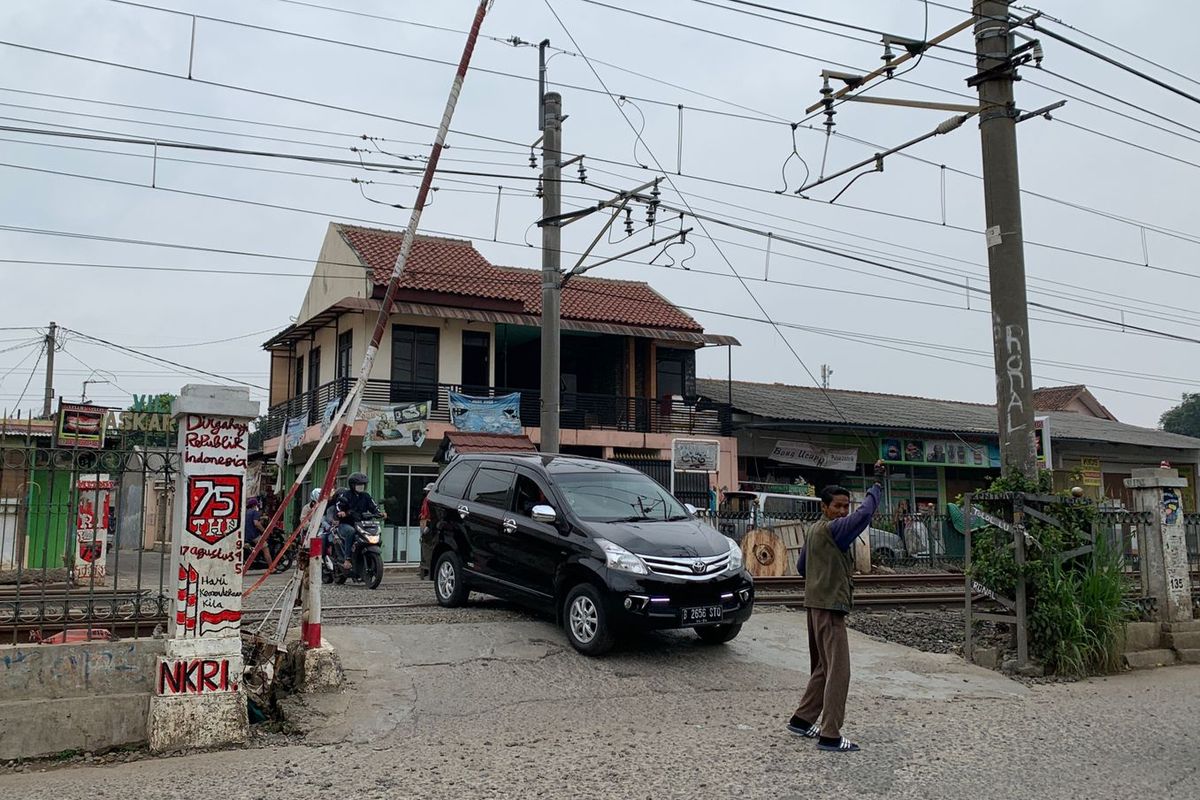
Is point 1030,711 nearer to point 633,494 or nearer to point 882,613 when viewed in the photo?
point 633,494

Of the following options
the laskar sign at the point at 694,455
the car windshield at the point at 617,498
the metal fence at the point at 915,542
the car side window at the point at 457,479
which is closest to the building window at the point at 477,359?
the laskar sign at the point at 694,455

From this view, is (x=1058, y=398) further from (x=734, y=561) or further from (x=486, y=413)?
(x=734, y=561)

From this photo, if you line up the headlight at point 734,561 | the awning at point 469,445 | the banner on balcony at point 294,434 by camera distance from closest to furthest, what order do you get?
1. the headlight at point 734,561
2. the awning at point 469,445
3. the banner on balcony at point 294,434

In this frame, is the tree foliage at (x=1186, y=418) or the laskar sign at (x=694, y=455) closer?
the laskar sign at (x=694, y=455)

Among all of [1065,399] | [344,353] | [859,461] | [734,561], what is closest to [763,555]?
[734,561]

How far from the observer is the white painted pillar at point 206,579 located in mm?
6578

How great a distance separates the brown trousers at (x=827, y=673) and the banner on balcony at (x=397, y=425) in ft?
65.3

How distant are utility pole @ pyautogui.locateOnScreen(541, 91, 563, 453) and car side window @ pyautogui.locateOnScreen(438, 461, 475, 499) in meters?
5.18

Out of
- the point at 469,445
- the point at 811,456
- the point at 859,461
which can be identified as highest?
the point at 811,456

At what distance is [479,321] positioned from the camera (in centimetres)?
2783

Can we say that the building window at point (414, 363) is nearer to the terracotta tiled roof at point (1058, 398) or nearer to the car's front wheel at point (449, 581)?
the car's front wheel at point (449, 581)

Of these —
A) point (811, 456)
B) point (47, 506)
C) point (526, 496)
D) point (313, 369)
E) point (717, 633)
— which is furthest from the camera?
point (313, 369)

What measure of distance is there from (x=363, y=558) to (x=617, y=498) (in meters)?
6.34

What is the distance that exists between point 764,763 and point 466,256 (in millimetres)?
25575
